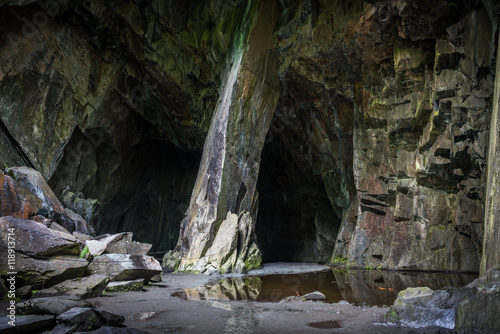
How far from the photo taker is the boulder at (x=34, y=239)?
6610 mm

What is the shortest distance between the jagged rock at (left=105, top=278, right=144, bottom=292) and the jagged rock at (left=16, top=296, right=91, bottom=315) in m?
2.88

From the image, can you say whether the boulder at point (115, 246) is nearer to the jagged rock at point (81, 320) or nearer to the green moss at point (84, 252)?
the green moss at point (84, 252)

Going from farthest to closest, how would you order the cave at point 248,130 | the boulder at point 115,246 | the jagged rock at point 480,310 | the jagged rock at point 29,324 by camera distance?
the boulder at point 115,246, the cave at point 248,130, the jagged rock at point 29,324, the jagged rock at point 480,310

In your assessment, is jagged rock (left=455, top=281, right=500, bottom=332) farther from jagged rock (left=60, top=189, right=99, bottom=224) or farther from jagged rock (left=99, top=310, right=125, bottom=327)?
jagged rock (left=60, top=189, right=99, bottom=224)

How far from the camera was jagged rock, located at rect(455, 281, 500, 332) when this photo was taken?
356 cm

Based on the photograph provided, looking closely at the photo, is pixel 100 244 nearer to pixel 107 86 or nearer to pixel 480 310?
pixel 480 310

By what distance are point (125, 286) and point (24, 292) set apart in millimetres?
2216

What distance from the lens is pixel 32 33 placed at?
15.1 metres

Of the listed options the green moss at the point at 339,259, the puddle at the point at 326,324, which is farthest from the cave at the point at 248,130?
the puddle at the point at 326,324

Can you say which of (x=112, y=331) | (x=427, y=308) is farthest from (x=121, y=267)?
(x=427, y=308)

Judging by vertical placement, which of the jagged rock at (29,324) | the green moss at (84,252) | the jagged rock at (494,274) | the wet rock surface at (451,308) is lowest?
the jagged rock at (29,324)

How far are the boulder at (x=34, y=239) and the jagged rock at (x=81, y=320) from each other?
318cm

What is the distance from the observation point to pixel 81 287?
21.9 ft

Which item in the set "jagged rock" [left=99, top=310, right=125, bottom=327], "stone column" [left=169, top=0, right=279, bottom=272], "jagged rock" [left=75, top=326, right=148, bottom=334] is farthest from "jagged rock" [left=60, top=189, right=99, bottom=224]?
"jagged rock" [left=75, top=326, right=148, bottom=334]
